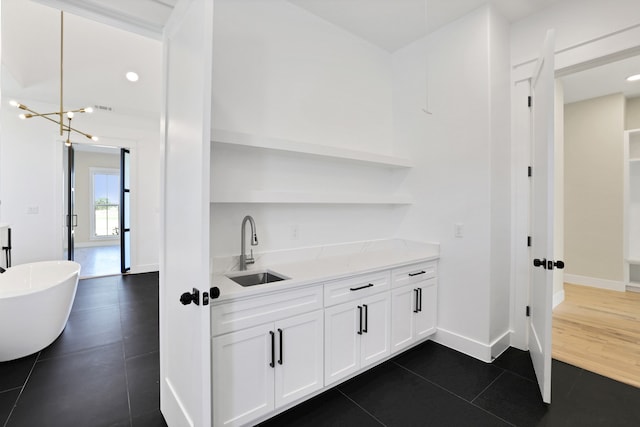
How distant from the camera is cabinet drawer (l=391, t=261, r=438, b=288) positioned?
2.51 meters

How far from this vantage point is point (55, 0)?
1576mm

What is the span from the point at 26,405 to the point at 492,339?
11.7 ft

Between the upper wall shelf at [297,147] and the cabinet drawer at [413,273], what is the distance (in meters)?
1.01

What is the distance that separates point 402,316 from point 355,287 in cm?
65

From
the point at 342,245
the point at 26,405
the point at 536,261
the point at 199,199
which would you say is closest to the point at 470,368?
the point at 536,261

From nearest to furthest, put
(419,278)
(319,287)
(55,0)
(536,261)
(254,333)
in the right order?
1. (55,0)
2. (254,333)
3. (319,287)
4. (536,261)
5. (419,278)

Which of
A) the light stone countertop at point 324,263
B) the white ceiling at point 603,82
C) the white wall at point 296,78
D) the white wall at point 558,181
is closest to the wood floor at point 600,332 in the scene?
the white wall at point 558,181

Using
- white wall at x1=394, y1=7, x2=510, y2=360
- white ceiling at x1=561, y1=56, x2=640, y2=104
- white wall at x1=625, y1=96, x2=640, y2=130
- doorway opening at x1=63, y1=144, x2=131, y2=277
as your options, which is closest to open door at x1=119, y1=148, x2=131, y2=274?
doorway opening at x1=63, y1=144, x2=131, y2=277

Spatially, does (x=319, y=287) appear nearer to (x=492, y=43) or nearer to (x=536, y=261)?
(x=536, y=261)

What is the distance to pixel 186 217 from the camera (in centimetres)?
154

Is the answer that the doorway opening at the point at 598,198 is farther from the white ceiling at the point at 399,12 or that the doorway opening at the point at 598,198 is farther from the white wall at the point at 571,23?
the white ceiling at the point at 399,12

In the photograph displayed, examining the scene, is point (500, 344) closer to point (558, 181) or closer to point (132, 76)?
point (558, 181)

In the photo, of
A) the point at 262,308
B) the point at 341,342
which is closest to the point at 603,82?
the point at 341,342

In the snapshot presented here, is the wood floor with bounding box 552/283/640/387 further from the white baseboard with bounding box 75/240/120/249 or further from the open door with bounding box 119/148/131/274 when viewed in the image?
the white baseboard with bounding box 75/240/120/249
